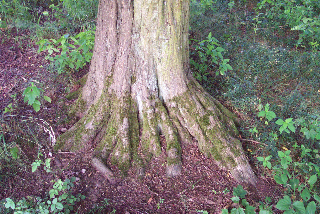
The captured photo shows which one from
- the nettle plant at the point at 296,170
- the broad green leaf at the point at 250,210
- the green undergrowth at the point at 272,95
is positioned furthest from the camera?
the green undergrowth at the point at 272,95

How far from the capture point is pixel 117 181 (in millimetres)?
2934

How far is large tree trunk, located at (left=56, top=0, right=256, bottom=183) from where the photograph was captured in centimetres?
297

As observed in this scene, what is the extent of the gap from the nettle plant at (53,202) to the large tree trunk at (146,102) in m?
0.49

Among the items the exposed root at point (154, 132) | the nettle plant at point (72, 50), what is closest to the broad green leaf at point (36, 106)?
the exposed root at point (154, 132)

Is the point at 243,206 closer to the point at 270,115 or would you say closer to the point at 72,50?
the point at 270,115

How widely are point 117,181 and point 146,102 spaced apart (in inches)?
38.8

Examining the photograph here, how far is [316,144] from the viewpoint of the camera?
3.59m

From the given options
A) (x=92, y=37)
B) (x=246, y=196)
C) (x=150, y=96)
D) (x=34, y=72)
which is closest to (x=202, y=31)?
(x=92, y=37)

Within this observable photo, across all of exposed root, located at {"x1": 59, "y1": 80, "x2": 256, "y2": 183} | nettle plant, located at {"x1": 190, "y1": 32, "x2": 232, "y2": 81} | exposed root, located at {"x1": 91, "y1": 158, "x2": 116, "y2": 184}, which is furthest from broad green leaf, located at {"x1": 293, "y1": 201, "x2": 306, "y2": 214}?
nettle plant, located at {"x1": 190, "y1": 32, "x2": 232, "y2": 81}

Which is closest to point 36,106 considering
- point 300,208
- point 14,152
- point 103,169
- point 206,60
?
point 14,152

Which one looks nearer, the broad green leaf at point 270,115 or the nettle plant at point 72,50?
the broad green leaf at point 270,115

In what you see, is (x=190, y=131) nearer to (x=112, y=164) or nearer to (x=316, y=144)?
(x=112, y=164)

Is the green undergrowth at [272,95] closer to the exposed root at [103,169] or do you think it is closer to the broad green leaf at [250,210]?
the broad green leaf at [250,210]

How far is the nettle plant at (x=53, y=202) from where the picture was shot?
2418 millimetres
